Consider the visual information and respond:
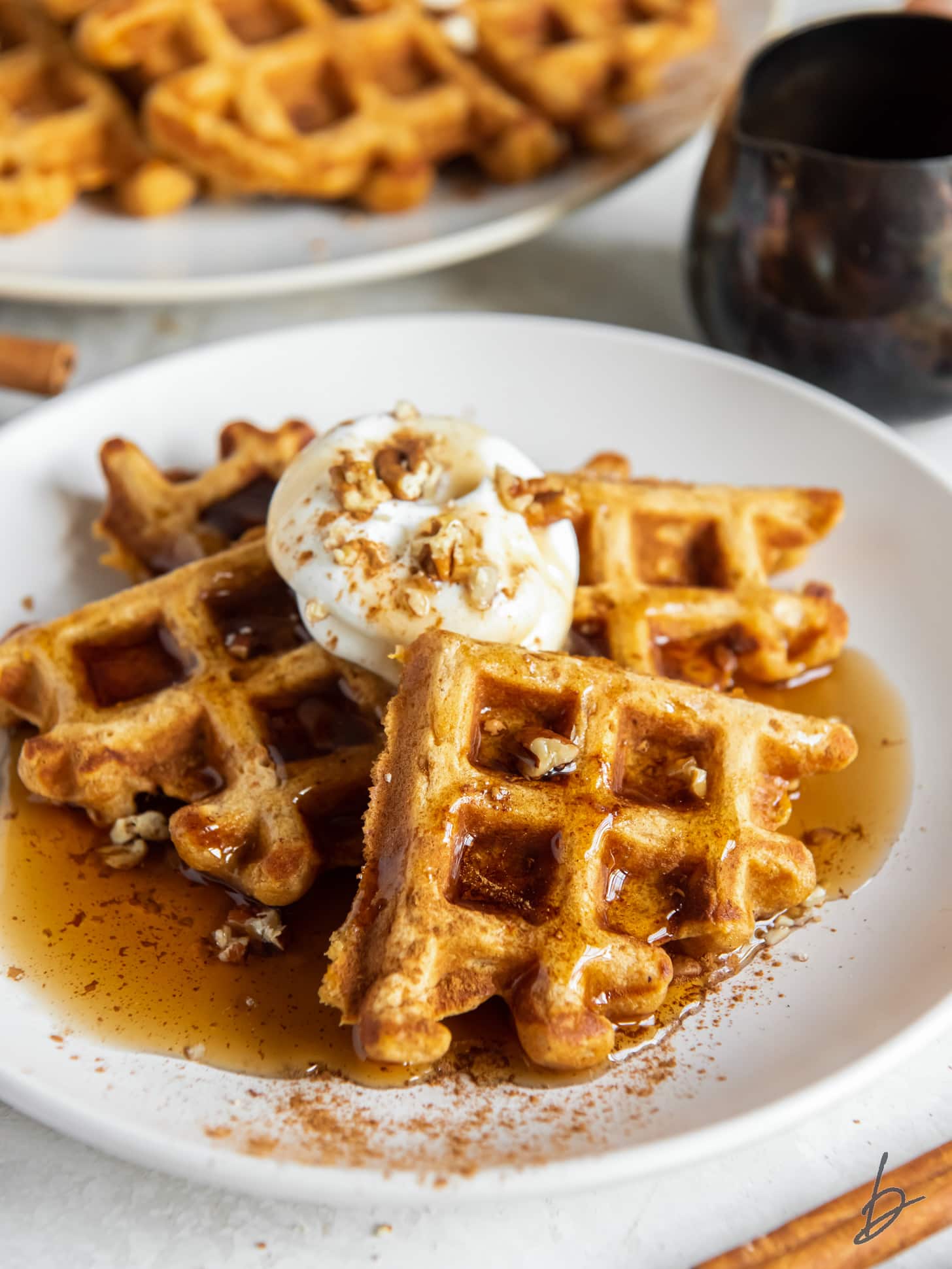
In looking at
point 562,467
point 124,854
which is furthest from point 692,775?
point 562,467

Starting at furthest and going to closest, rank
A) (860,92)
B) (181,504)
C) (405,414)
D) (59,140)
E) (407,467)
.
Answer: (59,140) < (860,92) < (181,504) < (405,414) < (407,467)

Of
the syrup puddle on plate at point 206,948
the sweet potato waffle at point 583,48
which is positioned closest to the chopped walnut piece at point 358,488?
the syrup puddle on plate at point 206,948

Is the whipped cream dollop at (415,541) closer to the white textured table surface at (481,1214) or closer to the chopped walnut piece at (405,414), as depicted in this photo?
the chopped walnut piece at (405,414)

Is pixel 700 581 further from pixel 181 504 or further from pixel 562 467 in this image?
pixel 181 504

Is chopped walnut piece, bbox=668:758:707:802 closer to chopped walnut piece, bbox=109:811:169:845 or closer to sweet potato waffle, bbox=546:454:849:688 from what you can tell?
sweet potato waffle, bbox=546:454:849:688

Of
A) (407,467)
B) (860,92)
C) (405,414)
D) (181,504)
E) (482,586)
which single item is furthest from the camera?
(860,92)

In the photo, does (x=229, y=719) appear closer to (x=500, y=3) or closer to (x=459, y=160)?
(x=459, y=160)
